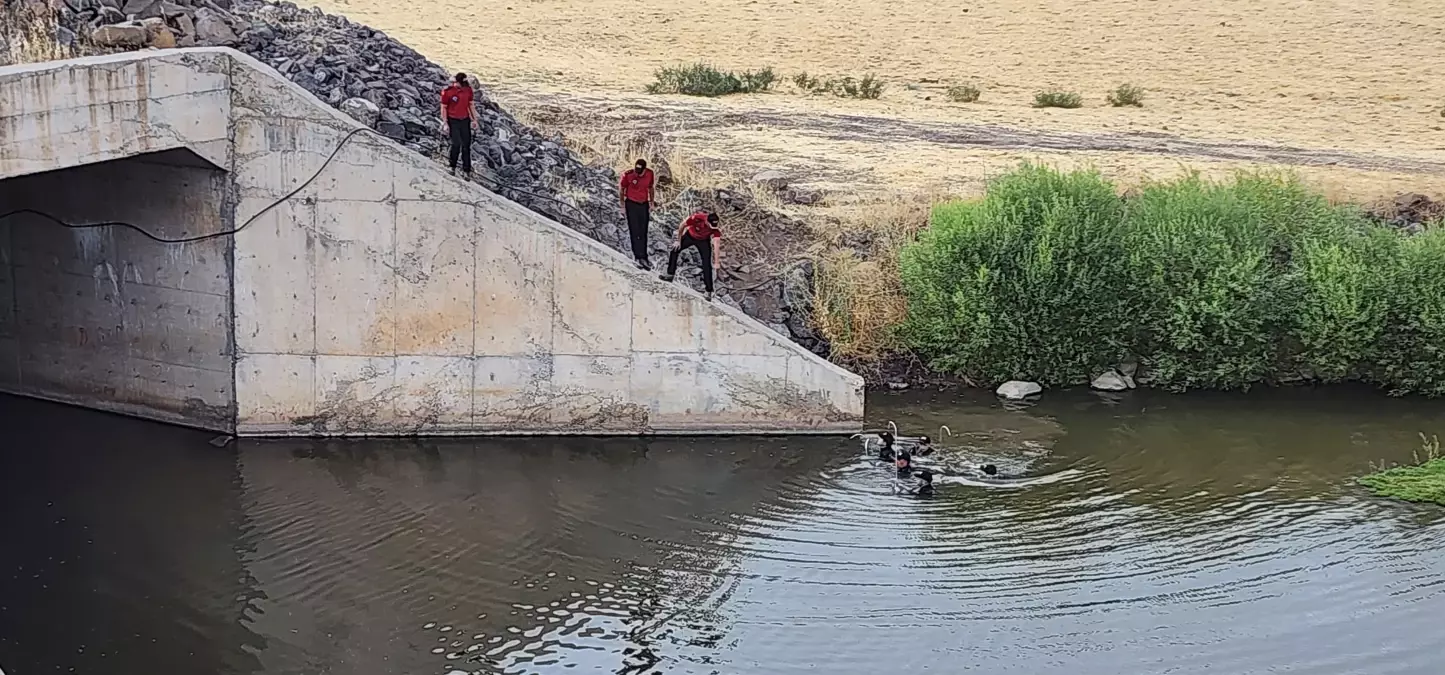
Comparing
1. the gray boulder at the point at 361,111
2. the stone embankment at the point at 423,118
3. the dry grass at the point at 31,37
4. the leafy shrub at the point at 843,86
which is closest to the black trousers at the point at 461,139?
the stone embankment at the point at 423,118

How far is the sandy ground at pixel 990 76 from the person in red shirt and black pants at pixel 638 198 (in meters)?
8.44

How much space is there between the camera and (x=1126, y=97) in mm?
39750

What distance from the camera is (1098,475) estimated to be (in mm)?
19859

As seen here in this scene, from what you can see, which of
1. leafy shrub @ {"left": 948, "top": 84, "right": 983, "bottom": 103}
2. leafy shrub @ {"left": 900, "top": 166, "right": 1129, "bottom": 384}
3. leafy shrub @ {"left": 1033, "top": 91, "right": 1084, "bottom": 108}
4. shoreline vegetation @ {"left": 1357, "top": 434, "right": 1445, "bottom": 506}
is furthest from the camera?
leafy shrub @ {"left": 948, "top": 84, "right": 983, "bottom": 103}

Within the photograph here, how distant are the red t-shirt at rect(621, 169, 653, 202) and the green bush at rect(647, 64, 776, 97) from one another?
19.7m

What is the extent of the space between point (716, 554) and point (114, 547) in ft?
20.9

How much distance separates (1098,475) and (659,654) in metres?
7.35

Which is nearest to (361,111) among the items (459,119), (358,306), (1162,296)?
(459,119)

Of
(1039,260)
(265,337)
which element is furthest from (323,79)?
(1039,260)

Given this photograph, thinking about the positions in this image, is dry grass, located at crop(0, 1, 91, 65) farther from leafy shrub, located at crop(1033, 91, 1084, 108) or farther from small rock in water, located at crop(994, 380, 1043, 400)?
leafy shrub, located at crop(1033, 91, 1084, 108)

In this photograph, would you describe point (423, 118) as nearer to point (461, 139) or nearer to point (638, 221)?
point (461, 139)

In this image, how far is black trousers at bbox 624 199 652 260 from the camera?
2017cm

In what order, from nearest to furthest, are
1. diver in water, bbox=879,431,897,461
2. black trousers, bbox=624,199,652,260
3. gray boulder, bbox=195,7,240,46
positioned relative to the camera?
1. diver in water, bbox=879,431,897,461
2. black trousers, bbox=624,199,652,260
3. gray boulder, bbox=195,7,240,46

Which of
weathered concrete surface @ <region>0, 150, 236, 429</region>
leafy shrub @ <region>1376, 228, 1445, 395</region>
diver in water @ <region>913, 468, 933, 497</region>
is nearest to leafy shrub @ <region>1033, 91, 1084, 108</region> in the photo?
leafy shrub @ <region>1376, 228, 1445, 395</region>
